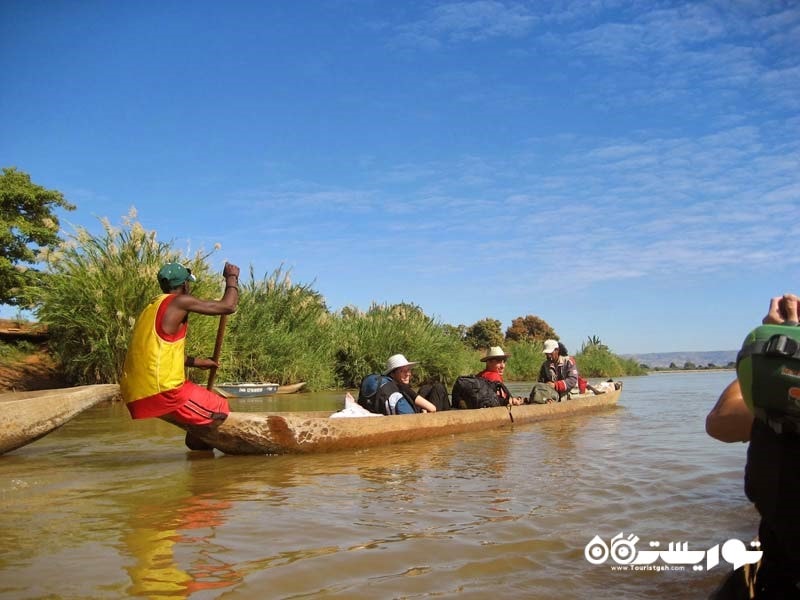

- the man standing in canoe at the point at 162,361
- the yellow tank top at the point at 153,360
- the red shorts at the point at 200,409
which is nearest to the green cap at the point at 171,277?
the man standing in canoe at the point at 162,361

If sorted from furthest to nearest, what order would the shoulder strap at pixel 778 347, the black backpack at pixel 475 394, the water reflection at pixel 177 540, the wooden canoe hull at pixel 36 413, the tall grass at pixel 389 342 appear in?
the tall grass at pixel 389 342, the black backpack at pixel 475 394, the wooden canoe hull at pixel 36 413, the water reflection at pixel 177 540, the shoulder strap at pixel 778 347

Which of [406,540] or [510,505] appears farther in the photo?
[510,505]

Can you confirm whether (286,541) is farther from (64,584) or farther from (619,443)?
(619,443)

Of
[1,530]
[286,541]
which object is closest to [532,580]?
[286,541]

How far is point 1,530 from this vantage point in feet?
12.1

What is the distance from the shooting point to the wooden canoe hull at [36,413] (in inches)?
230

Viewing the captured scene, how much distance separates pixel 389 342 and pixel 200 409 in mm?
12517

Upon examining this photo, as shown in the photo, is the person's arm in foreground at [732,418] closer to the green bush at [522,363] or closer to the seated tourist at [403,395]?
the seated tourist at [403,395]

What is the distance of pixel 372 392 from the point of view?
25.1 feet

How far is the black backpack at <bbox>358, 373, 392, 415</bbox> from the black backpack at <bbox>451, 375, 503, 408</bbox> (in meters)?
1.62

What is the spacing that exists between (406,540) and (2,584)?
73.2 inches

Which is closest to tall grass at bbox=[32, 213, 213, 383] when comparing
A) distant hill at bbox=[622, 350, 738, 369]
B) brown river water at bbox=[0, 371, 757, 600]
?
brown river water at bbox=[0, 371, 757, 600]

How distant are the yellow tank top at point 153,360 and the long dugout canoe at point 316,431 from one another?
66 centimetres

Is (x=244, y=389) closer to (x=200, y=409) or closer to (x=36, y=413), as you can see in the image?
(x=36, y=413)
